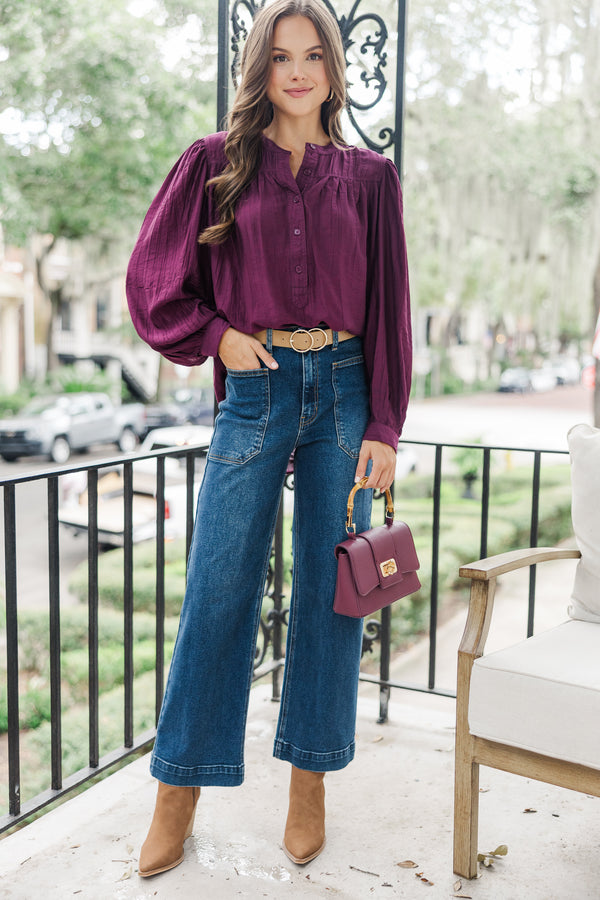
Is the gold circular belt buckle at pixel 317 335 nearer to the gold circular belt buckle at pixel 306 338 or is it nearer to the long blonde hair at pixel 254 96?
the gold circular belt buckle at pixel 306 338

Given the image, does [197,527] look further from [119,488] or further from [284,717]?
[119,488]

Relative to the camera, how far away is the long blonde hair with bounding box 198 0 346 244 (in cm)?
160

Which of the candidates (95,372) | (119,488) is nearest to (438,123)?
(119,488)

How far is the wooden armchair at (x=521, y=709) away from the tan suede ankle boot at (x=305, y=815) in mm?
299

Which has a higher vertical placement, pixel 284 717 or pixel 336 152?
pixel 336 152

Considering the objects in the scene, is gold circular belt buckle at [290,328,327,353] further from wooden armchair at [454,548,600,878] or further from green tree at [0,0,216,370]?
green tree at [0,0,216,370]

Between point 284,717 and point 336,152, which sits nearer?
point 336,152

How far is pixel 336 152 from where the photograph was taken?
1702mm

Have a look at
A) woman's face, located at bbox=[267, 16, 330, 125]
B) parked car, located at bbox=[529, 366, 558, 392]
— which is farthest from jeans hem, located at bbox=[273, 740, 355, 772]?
parked car, located at bbox=[529, 366, 558, 392]

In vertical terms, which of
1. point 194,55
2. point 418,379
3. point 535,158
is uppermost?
point 194,55

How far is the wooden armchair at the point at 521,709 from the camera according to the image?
59.1 inches

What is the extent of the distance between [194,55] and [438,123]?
3.70 metres

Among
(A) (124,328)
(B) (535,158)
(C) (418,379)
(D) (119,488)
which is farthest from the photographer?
(C) (418,379)

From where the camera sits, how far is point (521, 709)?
1558 millimetres
